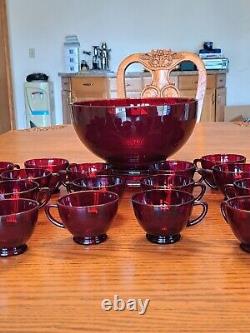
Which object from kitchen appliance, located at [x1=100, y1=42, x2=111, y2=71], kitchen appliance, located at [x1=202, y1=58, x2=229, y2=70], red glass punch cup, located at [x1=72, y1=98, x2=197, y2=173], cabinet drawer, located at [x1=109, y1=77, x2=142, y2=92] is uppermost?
kitchen appliance, located at [x1=100, y1=42, x2=111, y2=71]

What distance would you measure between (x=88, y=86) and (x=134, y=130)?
3672 mm

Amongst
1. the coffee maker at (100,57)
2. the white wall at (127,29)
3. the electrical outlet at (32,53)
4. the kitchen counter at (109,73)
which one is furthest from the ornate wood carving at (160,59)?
the electrical outlet at (32,53)

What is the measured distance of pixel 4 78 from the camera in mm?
4738

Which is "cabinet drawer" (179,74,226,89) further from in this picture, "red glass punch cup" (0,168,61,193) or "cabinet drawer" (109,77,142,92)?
"red glass punch cup" (0,168,61,193)

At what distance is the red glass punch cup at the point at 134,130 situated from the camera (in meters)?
0.93

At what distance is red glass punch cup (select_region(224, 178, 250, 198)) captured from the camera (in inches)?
29.4

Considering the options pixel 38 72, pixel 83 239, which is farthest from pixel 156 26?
pixel 83 239

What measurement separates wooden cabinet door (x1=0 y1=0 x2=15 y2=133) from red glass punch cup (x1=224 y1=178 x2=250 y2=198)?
4.12 meters

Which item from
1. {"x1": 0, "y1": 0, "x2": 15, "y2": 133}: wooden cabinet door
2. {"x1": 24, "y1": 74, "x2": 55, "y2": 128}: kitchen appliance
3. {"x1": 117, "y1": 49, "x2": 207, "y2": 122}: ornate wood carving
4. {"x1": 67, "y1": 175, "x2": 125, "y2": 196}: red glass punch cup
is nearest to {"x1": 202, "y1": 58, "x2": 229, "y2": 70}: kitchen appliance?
{"x1": 24, "y1": 74, "x2": 55, "y2": 128}: kitchen appliance

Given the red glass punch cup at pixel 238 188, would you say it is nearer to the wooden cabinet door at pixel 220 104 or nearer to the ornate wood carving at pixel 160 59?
the ornate wood carving at pixel 160 59

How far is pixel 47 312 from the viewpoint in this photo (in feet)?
1.60

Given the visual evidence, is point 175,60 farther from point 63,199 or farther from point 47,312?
point 47,312

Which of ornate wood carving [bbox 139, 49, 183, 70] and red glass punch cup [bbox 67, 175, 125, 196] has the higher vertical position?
ornate wood carving [bbox 139, 49, 183, 70]

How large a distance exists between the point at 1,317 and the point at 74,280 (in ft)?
0.36
